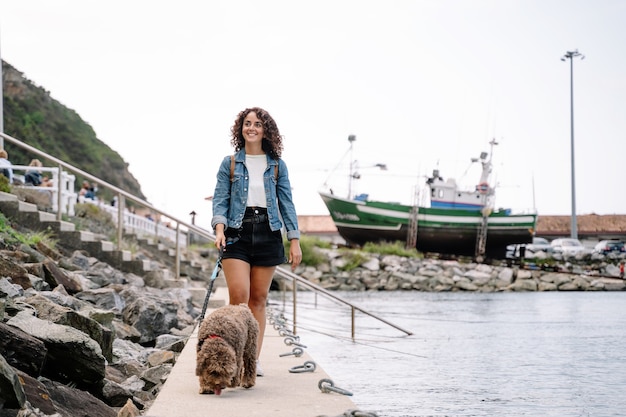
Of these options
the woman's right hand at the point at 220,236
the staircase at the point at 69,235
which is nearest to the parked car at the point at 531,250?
the staircase at the point at 69,235

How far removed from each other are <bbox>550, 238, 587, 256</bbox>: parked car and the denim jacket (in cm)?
5067

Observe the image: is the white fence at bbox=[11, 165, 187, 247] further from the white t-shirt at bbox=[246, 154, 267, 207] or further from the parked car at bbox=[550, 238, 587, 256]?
the parked car at bbox=[550, 238, 587, 256]

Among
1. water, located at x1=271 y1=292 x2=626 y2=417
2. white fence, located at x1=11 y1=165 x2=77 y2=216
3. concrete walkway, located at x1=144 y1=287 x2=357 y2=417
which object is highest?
white fence, located at x1=11 y1=165 x2=77 y2=216

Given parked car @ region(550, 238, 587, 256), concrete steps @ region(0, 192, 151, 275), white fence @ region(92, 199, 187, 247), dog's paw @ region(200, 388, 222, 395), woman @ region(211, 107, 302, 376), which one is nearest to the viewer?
dog's paw @ region(200, 388, 222, 395)

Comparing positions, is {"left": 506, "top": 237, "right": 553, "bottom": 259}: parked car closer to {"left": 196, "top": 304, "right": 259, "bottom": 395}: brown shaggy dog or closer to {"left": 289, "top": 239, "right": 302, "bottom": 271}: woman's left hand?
{"left": 289, "top": 239, "right": 302, "bottom": 271}: woman's left hand

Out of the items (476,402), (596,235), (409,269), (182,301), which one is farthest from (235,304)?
(596,235)

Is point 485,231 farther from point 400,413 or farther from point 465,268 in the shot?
point 400,413

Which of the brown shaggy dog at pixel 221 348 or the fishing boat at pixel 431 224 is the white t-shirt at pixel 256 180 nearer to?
the brown shaggy dog at pixel 221 348

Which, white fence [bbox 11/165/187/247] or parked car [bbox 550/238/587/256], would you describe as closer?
white fence [bbox 11/165/187/247]

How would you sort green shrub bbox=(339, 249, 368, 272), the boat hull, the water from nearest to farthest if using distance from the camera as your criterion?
the water → green shrub bbox=(339, 249, 368, 272) → the boat hull

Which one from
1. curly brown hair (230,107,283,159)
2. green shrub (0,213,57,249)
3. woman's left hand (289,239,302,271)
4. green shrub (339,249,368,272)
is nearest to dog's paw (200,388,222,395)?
woman's left hand (289,239,302,271)

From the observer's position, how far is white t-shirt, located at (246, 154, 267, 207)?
A: 5.89 m

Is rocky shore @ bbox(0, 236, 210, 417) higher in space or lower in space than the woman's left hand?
lower

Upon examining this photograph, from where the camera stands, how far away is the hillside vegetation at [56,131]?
1743 inches
